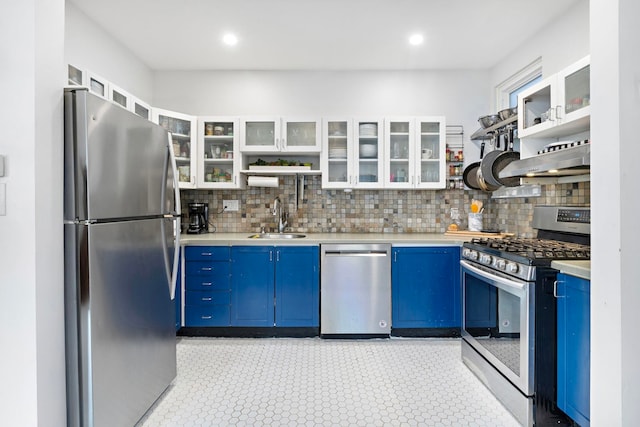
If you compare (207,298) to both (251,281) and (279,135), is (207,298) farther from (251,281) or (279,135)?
(279,135)

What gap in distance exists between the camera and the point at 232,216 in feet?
12.1

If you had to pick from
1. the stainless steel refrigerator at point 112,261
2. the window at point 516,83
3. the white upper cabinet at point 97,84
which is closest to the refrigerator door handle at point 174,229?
the stainless steel refrigerator at point 112,261

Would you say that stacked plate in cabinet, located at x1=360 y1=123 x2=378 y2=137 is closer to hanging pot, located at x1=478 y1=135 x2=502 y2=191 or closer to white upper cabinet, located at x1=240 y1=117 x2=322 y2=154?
white upper cabinet, located at x1=240 y1=117 x2=322 y2=154

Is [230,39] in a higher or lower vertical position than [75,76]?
higher

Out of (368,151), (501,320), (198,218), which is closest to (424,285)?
(501,320)

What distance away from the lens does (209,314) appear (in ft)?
10.1

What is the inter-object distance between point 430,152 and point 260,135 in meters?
1.76

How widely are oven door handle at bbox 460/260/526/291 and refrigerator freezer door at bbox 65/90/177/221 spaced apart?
211cm

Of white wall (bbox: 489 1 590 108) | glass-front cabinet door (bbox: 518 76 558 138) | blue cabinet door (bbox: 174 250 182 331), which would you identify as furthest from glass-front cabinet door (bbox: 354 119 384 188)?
blue cabinet door (bbox: 174 250 182 331)
